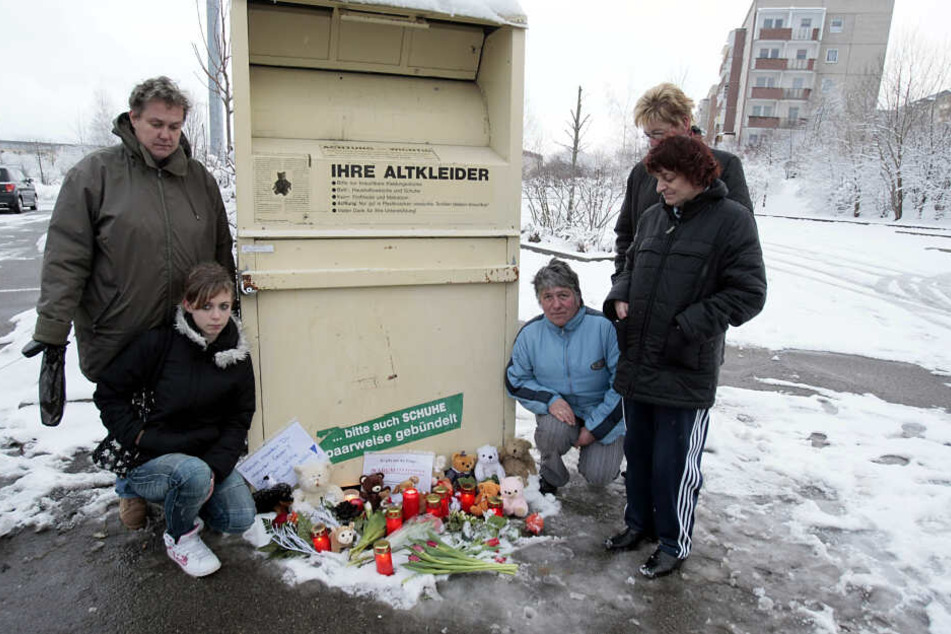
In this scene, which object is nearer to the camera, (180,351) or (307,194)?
(180,351)

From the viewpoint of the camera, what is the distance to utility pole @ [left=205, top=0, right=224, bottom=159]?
5613mm

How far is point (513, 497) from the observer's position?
2.86 m

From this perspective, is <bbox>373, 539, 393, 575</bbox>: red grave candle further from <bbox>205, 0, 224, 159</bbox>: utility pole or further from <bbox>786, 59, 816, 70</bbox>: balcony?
<bbox>786, 59, 816, 70</bbox>: balcony

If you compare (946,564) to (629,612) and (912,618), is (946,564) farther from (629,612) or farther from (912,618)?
(629,612)

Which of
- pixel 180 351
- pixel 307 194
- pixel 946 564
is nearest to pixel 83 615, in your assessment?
pixel 180 351

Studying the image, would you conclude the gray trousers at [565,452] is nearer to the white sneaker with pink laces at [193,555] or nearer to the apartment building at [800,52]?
the white sneaker with pink laces at [193,555]

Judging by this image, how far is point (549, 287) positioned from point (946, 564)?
6.63ft

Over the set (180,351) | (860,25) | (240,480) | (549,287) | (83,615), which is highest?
(860,25)

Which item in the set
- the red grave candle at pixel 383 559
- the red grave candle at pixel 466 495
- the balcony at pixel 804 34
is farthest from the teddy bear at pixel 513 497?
the balcony at pixel 804 34

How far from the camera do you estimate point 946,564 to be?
8.43 feet

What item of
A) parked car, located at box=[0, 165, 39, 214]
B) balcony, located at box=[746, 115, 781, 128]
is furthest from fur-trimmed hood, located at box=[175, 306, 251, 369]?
balcony, located at box=[746, 115, 781, 128]

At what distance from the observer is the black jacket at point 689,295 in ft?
7.20

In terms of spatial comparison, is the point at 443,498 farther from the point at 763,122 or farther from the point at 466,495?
the point at 763,122

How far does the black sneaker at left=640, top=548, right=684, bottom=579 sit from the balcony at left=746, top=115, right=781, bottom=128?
49270 mm
